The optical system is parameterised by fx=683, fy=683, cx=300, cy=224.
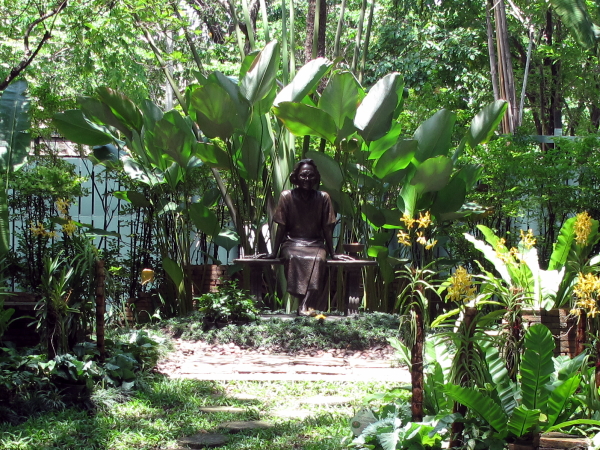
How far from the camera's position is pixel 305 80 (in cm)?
760

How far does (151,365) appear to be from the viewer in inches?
208

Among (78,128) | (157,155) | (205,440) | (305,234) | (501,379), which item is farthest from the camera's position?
(78,128)

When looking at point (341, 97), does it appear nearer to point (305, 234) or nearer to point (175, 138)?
point (305, 234)

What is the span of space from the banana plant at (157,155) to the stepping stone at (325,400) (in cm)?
357

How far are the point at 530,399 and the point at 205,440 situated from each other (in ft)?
5.75

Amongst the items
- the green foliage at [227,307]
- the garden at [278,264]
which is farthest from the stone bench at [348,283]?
the green foliage at [227,307]

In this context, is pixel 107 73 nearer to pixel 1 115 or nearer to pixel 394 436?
pixel 1 115

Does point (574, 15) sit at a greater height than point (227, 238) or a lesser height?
greater

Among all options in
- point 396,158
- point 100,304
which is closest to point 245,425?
point 100,304

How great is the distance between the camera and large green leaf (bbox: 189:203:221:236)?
8.12 m

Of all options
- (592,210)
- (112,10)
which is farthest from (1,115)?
(592,210)

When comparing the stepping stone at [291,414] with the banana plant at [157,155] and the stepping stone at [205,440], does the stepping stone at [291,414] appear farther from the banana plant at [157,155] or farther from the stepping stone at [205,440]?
the banana plant at [157,155]

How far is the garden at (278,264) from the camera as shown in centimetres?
329

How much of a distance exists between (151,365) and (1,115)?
8.98 ft
